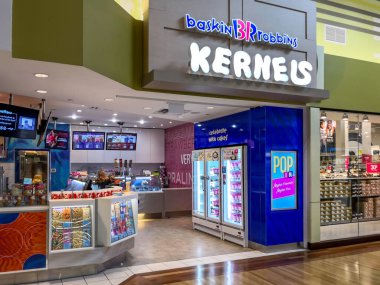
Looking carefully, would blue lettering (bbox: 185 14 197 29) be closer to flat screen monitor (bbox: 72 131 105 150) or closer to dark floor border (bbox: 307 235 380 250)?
dark floor border (bbox: 307 235 380 250)

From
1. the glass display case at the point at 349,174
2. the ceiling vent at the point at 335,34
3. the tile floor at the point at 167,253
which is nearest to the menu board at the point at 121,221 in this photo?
the tile floor at the point at 167,253

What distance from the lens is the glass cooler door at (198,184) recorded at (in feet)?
28.2

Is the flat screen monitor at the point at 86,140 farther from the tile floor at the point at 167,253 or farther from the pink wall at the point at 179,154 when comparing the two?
the tile floor at the point at 167,253

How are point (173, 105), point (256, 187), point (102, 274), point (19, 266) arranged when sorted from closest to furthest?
point (19, 266), point (102, 274), point (173, 105), point (256, 187)

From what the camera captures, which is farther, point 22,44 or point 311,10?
point 311,10

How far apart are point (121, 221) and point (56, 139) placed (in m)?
5.16

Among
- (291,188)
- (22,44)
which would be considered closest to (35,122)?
(22,44)

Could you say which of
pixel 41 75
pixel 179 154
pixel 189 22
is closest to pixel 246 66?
pixel 189 22

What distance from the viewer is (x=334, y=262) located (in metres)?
6.04

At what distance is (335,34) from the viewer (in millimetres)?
8344

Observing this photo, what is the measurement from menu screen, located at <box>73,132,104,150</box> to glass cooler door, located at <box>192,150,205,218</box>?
4.33 m

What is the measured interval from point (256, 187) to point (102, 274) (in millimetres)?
3243

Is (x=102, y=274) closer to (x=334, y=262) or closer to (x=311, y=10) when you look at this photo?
(x=334, y=262)

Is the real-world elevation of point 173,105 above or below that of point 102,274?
above
